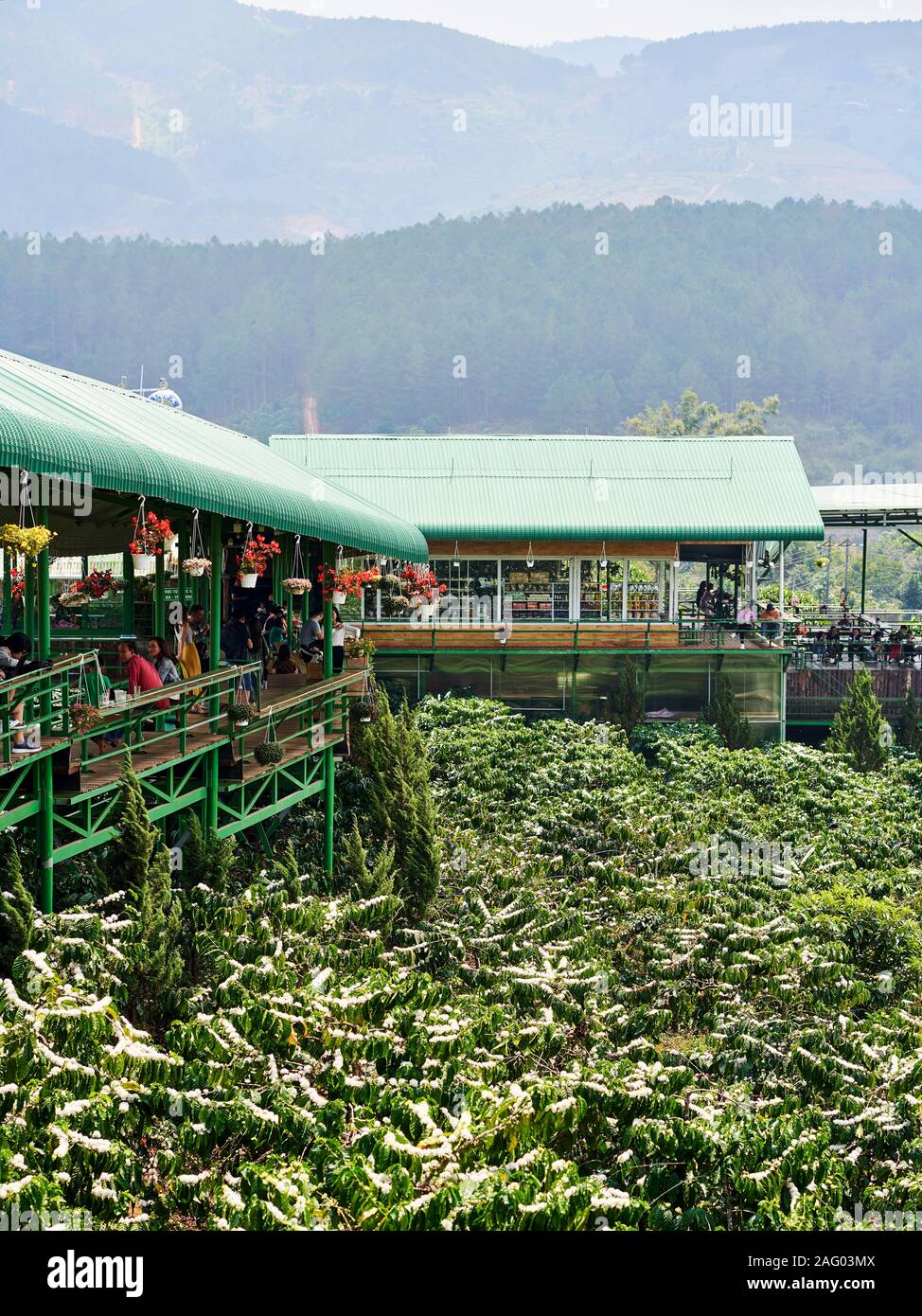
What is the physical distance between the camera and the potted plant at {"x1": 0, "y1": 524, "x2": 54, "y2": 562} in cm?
1146

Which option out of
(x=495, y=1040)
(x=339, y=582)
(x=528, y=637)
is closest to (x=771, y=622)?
(x=528, y=637)

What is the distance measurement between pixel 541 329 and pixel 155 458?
181 meters

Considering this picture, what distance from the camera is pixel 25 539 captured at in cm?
1148

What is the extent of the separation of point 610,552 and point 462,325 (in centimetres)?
16034

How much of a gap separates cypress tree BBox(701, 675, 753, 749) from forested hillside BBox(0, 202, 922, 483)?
15236cm

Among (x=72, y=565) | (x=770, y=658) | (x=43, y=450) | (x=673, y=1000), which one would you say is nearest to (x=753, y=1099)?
(x=673, y=1000)

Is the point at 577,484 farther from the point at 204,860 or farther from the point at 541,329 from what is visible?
the point at 541,329

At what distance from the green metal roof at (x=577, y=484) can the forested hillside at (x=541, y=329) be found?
144958 millimetres

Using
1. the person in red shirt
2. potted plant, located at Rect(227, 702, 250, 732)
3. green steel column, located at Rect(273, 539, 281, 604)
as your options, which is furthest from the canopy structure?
the person in red shirt

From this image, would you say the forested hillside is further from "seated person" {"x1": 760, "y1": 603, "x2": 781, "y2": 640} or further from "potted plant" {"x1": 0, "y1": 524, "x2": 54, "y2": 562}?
"potted plant" {"x1": 0, "y1": 524, "x2": 54, "y2": 562}

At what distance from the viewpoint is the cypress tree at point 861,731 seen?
3045 centimetres

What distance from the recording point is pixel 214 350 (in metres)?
198
